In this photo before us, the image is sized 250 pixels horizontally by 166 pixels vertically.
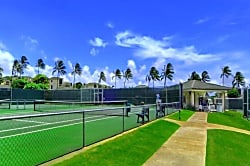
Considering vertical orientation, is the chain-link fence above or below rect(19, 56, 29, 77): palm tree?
below

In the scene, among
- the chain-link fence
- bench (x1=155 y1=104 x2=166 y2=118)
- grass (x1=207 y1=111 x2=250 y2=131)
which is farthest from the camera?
the chain-link fence

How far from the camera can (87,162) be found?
781 centimetres

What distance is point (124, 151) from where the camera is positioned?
374 inches

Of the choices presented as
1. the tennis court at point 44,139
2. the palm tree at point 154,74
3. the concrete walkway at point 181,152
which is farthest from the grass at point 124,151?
the palm tree at point 154,74

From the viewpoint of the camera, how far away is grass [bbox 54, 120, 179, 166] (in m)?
8.07

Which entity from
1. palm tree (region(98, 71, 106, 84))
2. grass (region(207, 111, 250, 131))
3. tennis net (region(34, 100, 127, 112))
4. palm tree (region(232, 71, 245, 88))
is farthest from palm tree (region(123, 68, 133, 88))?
grass (region(207, 111, 250, 131))

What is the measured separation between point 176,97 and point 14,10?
20090 mm

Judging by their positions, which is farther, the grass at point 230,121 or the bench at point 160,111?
the grass at point 230,121

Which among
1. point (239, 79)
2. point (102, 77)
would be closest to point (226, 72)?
point (239, 79)

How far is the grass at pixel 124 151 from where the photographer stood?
8.07 metres

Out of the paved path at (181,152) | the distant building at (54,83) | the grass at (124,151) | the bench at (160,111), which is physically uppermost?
the distant building at (54,83)

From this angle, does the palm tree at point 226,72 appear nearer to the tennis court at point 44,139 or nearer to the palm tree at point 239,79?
the palm tree at point 239,79

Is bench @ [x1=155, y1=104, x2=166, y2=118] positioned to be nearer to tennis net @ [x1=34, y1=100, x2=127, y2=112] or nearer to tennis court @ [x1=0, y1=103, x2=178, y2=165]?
tennis net @ [x1=34, y1=100, x2=127, y2=112]

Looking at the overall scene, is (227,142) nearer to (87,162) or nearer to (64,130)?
(64,130)
